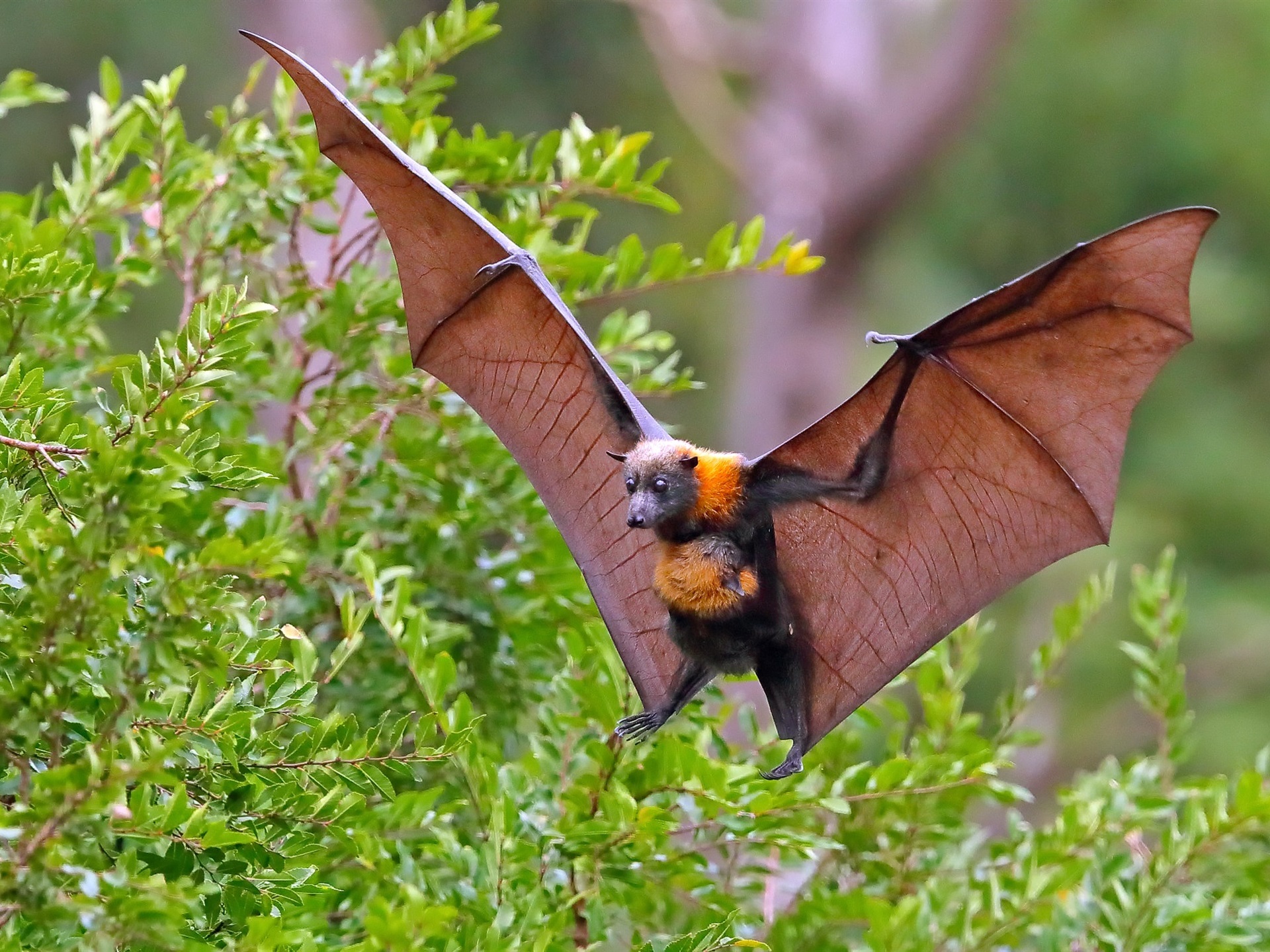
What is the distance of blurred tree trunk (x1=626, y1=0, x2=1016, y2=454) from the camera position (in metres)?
10.7

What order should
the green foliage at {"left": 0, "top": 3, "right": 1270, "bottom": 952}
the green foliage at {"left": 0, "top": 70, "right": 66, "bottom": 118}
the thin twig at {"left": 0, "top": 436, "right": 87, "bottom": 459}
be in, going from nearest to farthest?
the green foliage at {"left": 0, "top": 3, "right": 1270, "bottom": 952} → the thin twig at {"left": 0, "top": 436, "right": 87, "bottom": 459} → the green foliage at {"left": 0, "top": 70, "right": 66, "bottom": 118}

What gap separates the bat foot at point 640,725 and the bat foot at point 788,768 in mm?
211

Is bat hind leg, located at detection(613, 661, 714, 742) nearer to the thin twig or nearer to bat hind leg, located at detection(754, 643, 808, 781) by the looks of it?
bat hind leg, located at detection(754, 643, 808, 781)

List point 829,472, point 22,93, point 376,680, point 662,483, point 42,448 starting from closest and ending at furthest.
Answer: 1. point 42,448
2. point 662,483
3. point 829,472
4. point 376,680
5. point 22,93

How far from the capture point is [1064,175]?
14.7m

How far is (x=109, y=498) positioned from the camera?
58.1 inches

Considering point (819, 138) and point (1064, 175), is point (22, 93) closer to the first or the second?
point (819, 138)

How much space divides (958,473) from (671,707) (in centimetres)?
67

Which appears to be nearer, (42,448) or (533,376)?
(42,448)

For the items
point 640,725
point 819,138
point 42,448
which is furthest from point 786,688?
point 819,138

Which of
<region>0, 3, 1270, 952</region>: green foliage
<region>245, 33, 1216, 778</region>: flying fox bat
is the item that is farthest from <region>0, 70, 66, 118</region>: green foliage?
<region>245, 33, 1216, 778</region>: flying fox bat

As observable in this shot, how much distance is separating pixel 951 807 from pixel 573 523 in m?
1.12

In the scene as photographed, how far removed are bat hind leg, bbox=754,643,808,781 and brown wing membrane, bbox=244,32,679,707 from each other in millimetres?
176

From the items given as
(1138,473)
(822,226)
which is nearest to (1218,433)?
(1138,473)
